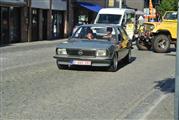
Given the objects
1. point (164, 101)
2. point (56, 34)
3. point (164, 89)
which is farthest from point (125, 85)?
point (56, 34)

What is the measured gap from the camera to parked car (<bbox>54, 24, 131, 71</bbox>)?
1475 centimetres

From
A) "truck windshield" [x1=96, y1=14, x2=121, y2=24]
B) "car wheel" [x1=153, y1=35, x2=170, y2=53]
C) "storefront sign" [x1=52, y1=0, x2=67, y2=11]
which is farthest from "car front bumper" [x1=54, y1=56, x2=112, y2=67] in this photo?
"storefront sign" [x1=52, y1=0, x2=67, y2=11]

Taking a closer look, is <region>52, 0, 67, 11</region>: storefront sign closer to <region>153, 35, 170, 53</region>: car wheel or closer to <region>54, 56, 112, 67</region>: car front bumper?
<region>153, 35, 170, 53</region>: car wheel

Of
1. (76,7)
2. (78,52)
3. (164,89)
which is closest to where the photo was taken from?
(164,89)

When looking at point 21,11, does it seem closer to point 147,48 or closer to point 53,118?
point 147,48

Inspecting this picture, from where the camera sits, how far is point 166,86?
489 inches

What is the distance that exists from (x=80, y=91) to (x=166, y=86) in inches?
101

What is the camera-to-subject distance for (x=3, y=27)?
102ft

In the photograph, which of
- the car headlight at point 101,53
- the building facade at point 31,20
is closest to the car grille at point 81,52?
the car headlight at point 101,53

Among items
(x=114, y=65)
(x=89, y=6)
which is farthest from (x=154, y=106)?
(x=89, y=6)

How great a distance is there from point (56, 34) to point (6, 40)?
980 cm

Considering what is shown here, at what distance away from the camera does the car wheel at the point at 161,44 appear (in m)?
25.0

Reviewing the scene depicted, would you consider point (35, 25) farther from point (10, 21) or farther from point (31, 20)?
point (10, 21)

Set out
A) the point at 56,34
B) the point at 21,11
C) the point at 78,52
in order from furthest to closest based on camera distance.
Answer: the point at 56,34 → the point at 21,11 → the point at 78,52
